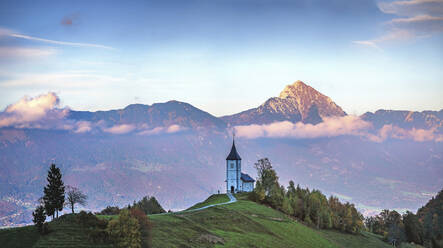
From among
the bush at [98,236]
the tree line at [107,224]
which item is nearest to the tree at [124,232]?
the tree line at [107,224]

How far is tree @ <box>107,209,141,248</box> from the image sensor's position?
72438mm

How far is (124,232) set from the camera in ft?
239

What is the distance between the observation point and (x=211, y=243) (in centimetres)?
8744

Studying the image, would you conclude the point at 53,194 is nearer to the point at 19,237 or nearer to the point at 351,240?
the point at 19,237

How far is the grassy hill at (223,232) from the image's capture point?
2798 inches

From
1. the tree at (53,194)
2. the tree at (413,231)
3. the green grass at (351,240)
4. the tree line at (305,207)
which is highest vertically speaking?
the tree at (53,194)

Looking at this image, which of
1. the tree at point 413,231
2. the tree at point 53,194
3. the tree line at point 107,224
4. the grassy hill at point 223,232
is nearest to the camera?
the grassy hill at point 223,232

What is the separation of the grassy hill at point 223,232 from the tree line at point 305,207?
4.40 m

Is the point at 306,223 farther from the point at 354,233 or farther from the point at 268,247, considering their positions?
the point at 268,247

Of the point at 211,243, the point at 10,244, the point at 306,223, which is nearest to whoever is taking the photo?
the point at 10,244

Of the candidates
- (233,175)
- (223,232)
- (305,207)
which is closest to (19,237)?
(223,232)

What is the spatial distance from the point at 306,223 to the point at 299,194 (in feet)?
62.0

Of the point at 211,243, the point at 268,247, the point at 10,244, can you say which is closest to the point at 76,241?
the point at 10,244

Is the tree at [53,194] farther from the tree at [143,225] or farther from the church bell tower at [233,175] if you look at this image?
the church bell tower at [233,175]
